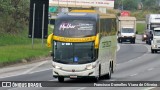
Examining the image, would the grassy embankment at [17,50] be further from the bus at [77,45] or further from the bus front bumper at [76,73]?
the bus front bumper at [76,73]

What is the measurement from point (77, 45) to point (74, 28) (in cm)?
75

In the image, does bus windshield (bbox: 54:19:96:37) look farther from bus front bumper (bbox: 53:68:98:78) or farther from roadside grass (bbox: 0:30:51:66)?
roadside grass (bbox: 0:30:51:66)

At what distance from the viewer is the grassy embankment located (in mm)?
43562

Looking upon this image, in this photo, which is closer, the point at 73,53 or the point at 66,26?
the point at 73,53

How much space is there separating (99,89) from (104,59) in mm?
4852

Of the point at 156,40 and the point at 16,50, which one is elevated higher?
the point at 16,50

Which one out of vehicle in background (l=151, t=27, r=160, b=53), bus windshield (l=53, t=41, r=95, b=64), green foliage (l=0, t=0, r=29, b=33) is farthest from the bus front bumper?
green foliage (l=0, t=0, r=29, b=33)

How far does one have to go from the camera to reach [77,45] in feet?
95.4

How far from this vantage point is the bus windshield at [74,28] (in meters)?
29.1

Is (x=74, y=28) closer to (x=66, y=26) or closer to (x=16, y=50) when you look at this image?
(x=66, y=26)

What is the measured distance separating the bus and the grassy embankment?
11828 mm

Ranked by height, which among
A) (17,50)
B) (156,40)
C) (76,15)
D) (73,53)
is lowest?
(156,40)

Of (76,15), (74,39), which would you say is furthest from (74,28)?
(76,15)

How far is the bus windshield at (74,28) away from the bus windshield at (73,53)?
17.1 inches
